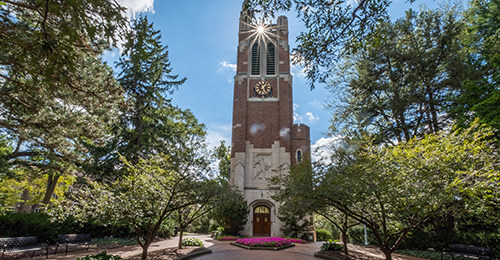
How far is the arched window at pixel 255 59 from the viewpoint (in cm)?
2847

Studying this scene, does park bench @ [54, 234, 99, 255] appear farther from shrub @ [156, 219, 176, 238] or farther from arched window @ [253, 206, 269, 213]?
arched window @ [253, 206, 269, 213]

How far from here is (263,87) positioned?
2738 cm

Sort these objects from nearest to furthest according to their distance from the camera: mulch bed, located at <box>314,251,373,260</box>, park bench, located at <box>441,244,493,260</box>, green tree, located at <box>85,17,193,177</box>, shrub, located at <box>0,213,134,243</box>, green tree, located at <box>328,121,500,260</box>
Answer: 1. green tree, located at <box>328,121,500,260</box>
2. park bench, located at <box>441,244,493,260</box>
3. mulch bed, located at <box>314,251,373,260</box>
4. shrub, located at <box>0,213,134,243</box>
5. green tree, located at <box>85,17,193,177</box>

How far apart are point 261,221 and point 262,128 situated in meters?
8.94

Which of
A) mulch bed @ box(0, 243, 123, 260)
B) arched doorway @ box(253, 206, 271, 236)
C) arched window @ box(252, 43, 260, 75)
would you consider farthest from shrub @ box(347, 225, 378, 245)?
arched window @ box(252, 43, 260, 75)

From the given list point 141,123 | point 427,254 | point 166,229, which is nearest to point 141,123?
point 141,123

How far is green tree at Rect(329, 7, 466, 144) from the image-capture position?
44.8 feet

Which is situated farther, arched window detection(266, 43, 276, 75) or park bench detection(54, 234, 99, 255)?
arched window detection(266, 43, 276, 75)

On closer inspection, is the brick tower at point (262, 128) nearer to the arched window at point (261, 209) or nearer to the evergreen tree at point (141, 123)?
the arched window at point (261, 209)

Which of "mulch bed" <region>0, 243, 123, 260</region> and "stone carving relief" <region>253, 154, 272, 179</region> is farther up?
"stone carving relief" <region>253, 154, 272, 179</region>

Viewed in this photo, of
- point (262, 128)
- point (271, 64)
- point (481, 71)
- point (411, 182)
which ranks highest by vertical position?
point (271, 64)

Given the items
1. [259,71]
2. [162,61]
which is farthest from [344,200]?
[259,71]

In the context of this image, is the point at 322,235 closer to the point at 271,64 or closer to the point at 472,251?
the point at 472,251

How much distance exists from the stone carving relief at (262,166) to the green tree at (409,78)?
9.57m
